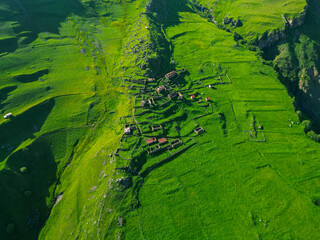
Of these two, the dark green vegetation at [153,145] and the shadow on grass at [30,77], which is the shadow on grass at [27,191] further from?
the shadow on grass at [30,77]

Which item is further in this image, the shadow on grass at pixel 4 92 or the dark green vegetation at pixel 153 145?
the shadow on grass at pixel 4 92

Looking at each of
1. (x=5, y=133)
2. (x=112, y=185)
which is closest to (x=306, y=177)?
(x=112, y=185)

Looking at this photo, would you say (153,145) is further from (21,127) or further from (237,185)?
(21,127)

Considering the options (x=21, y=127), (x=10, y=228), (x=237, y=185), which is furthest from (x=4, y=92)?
(x=237, y=185)

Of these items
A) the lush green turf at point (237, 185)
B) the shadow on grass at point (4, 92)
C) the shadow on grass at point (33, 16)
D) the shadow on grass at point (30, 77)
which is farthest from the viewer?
the shadow on grass at point (33, 16)

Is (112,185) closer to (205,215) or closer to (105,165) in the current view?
(105,165)

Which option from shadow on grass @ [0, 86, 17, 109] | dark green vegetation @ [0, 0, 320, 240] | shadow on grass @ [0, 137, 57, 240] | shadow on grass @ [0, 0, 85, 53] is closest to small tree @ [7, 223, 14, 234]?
dark green vegetation @ [0, 0, 320, 240]

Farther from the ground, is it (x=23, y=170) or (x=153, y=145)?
(x=23, y=170)

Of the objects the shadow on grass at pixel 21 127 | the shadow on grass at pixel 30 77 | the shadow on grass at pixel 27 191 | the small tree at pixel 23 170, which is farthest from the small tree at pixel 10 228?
the shadow on grass at pixel 30 77

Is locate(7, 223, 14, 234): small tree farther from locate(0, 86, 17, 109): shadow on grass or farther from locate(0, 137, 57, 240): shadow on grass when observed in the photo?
locate(0, 86, 17, 109): shadow on grass
